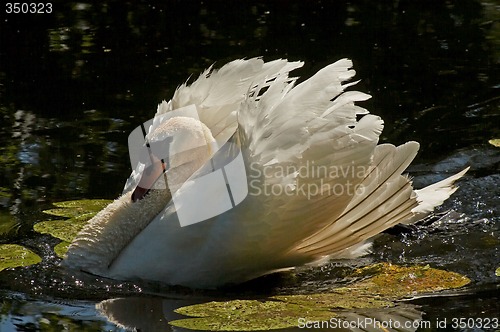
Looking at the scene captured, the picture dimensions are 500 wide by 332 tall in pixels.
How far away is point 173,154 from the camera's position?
240 inches

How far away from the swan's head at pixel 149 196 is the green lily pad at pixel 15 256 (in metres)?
0.26

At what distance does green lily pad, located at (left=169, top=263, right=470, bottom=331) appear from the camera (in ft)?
16.2

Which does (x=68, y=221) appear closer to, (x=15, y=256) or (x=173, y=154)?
(x=15, y=256)

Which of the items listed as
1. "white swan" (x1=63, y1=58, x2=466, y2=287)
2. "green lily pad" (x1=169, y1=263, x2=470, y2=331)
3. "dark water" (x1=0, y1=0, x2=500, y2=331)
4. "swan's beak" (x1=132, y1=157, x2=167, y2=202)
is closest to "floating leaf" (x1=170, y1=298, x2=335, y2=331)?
"green lily pad" (x1=169, y1=263, x2=470, y2=331)

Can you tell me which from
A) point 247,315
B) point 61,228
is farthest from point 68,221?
point 247,315

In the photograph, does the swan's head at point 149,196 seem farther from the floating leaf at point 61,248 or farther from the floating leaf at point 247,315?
the floating leaf at point 247,315

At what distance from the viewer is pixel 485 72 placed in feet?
31.0

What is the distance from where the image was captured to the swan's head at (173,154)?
603 cm

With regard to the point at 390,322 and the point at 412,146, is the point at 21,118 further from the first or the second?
the point at 390,322

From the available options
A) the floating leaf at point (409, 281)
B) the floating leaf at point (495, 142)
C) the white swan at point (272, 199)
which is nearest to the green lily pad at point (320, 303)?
the floating leaf at point (409, 281)

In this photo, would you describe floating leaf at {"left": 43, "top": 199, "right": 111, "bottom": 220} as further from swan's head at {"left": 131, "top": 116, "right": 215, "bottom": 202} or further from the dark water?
swan's head at {"left": 131, "top": 116, "right": 215, "bottom": 202}

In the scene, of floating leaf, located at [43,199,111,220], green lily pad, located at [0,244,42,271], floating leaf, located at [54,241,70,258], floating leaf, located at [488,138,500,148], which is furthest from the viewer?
floating leaf, located at [488,138,500,148]

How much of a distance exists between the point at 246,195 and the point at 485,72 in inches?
188

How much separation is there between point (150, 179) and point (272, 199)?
3.29ft
